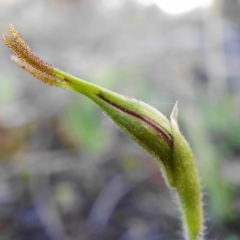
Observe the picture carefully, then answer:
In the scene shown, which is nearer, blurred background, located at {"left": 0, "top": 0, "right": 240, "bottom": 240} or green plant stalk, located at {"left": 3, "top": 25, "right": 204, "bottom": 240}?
green plant stalk, located at {"left": 3, "top": 25, "right": 204, "bottom": 240}

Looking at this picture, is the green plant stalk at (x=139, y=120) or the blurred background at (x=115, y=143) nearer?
the green plant stalk at (x=139, y=120)

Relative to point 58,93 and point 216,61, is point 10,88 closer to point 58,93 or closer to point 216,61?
point 58,93

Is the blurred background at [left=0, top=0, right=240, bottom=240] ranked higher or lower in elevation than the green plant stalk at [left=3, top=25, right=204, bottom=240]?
higher

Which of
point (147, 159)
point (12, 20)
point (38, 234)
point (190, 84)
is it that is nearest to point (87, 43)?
point (12, 20)

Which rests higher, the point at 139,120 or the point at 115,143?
the point at 115,143

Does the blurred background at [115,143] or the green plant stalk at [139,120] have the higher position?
the blurred background at [115,143]
